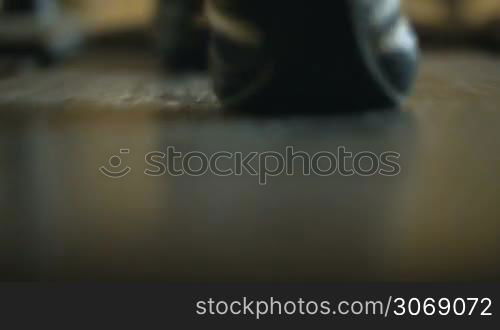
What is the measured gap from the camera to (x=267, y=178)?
435 mm

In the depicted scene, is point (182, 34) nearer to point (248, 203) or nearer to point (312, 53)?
point (312, 53)

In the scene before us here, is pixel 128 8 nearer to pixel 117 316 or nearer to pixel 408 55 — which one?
pixel 408 55

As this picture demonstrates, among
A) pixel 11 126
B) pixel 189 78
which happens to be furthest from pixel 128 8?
pixel 11 126

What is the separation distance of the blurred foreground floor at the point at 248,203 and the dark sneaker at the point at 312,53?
35 millimetres

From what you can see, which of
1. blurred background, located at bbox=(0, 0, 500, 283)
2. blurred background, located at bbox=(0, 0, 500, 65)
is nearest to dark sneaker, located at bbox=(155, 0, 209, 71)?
blurred background, located at bbox=(0, 0, 500, 65)

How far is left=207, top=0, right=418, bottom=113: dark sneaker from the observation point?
0.62 m

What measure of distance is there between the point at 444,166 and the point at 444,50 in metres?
0.96

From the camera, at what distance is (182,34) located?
43.3 inches

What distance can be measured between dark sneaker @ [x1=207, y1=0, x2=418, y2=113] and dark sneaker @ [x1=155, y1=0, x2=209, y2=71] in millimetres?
418

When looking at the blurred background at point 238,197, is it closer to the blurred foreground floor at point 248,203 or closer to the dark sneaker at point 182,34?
the blurred foreground floor at point 248,203

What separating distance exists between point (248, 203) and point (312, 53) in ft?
0.95

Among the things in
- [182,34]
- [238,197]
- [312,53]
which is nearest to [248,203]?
[238,197]

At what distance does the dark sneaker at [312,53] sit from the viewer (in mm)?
624

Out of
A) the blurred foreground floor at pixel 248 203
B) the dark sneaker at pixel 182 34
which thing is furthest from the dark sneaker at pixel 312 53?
the dark sneaker at pixel 182 34
